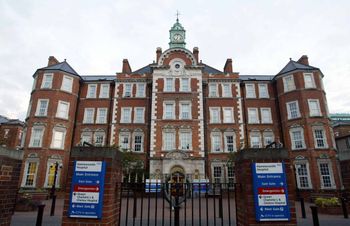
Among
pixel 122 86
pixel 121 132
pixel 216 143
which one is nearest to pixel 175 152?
pixel 216 143

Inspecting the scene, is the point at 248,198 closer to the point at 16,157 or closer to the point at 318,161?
the point at 16,157

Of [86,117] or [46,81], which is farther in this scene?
[86,117]

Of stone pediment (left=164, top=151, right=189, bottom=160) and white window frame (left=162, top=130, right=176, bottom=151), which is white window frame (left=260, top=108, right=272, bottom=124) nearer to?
stone pediment (left=164, top=151, right=189, bottom=160)

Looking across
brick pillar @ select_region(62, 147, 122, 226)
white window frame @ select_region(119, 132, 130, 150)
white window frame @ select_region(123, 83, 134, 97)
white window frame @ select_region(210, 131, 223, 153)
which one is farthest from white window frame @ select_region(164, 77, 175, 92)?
brick pillar @ select_region(62, 147, 122, 226)

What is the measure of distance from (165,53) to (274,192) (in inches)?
1001

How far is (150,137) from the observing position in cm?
2523

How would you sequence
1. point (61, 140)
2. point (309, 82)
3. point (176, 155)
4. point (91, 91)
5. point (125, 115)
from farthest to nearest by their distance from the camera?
point (91, 91) → point (125, 115) → point (309, 82) → point (61, 140) → point (176, 155)

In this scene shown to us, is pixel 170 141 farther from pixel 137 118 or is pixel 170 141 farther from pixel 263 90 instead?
pixel 263 90

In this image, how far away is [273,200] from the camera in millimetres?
4625

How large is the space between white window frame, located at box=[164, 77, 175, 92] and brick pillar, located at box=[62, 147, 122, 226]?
72.2ft

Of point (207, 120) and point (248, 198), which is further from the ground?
point (207, 120)

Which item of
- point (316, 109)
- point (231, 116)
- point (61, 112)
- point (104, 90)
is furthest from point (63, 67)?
point (316, 109)

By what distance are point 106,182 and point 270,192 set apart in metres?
3.60

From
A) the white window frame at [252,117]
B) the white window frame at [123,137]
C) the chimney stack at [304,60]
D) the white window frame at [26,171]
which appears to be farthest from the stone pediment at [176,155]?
the chimney stack at [304,60]
